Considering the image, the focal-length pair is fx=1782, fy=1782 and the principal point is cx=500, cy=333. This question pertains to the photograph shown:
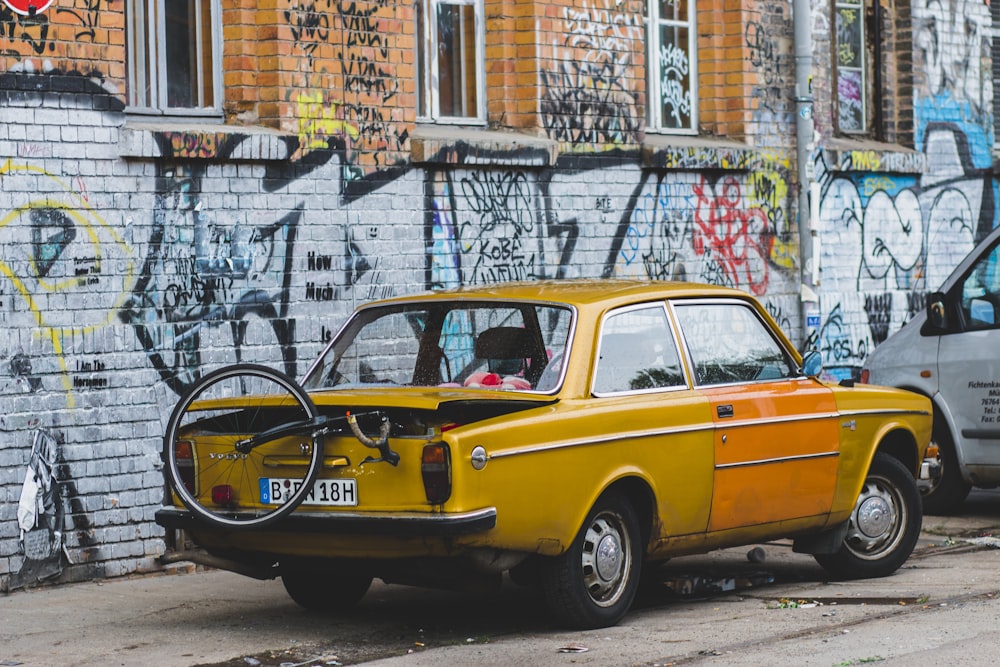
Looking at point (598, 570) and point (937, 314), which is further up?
point (937, 314)

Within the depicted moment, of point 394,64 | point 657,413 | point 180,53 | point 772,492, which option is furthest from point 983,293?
point 180,53

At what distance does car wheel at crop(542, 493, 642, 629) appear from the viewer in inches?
310

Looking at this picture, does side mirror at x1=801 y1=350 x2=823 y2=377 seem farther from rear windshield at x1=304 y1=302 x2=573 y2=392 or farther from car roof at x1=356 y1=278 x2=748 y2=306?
rear windshield at x1=304 y1=302 x2=573 y2=392

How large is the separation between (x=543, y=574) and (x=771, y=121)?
807cm

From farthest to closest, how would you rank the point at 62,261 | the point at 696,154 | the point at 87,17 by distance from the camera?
the point at 696,154
the point at 87,17
the point at 62,261

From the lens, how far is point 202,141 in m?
10.8

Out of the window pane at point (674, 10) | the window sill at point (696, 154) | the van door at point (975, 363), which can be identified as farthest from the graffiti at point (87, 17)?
the van door at point (975, 363)

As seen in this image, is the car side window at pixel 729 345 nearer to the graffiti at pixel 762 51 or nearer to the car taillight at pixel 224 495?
the car taillight at pixel 224 495

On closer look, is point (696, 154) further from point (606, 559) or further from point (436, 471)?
point (436, 471)

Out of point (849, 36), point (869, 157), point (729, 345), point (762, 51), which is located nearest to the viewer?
point (729, 345)

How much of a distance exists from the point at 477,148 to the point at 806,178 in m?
3.01

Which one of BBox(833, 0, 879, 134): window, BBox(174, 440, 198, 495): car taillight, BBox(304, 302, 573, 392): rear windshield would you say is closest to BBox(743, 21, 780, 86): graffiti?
BBox(833, 0, 879, 134): window

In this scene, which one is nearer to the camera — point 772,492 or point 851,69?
point 772,492

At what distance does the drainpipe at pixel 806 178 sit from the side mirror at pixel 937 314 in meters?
1.50
